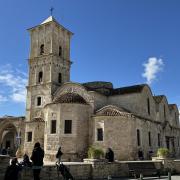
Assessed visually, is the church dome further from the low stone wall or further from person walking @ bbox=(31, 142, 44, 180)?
person walking @ bbox=(31, 142, 44, 180)

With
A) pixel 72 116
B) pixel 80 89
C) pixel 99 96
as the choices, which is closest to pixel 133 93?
pixel 99 96

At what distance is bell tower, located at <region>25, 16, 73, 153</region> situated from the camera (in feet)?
104

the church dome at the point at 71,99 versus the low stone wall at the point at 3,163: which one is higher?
the church dome at the point at 71,99

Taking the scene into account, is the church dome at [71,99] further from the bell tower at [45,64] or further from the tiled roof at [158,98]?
the tiled roof at [158,98]

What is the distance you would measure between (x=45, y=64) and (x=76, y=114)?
30.9 ft

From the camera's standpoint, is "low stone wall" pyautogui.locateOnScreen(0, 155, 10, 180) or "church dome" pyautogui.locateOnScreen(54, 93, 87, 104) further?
"church dome" pyautogui.locateOnScreen(54, 93, 87, 104)

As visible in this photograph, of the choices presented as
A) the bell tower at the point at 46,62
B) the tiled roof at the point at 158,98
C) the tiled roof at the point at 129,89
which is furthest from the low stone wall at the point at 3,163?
the tiled roof at the point at 158,98

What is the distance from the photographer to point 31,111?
31969 millimetres

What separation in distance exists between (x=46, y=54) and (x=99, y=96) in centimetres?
858

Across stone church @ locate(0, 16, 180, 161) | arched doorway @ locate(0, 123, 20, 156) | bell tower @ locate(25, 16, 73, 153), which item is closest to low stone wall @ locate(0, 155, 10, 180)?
Answer: stone church @ locate(0, 16, 180, 161)

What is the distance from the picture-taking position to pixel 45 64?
32.6 meters

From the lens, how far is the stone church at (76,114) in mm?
25312

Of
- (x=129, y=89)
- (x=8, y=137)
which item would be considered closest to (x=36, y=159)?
(x=129, y=89)

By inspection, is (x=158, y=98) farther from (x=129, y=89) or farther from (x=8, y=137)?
(x=8, y=137)
